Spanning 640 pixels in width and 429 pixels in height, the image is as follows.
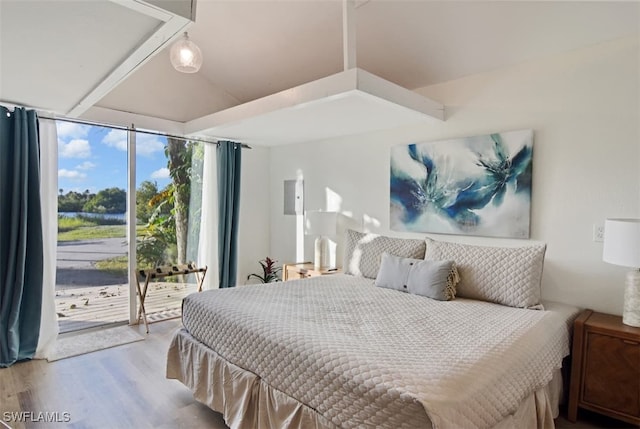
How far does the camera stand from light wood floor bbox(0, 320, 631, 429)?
85.2 inches

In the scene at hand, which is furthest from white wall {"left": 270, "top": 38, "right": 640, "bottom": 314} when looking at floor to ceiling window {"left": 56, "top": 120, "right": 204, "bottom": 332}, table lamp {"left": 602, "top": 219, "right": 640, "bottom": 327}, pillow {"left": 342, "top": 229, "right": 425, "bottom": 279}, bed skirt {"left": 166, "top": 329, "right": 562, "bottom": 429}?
floor to ceiling window {"left": 56, "top": 120, "right": 204, "bottom": 332}

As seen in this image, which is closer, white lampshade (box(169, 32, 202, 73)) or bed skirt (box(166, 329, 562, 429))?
bed skirt (box(166, 329, 562, 429))

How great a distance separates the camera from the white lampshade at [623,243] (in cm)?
198

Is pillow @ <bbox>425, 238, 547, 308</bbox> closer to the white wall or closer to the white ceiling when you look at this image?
the white wall

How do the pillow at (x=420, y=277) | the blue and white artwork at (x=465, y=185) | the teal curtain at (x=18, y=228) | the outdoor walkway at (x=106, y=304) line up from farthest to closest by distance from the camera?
→ the outdoor walkway at (x=106, y=304), the teal curtain at (x=18, y=228), the blue and white artwork at (x=465, y=185), the pillow at (x=420, y=277)

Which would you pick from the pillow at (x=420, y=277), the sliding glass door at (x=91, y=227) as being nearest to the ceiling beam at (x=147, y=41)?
the sliding glass door at (x=91, y=227)

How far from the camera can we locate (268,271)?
15.4 feet

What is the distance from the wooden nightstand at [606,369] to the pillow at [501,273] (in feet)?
1.09

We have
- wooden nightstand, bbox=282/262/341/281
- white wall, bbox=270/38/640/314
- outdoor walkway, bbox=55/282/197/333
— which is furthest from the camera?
wooden nightstand, bbox=282/262/341/281

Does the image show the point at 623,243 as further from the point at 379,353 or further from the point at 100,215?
the point at 100,215

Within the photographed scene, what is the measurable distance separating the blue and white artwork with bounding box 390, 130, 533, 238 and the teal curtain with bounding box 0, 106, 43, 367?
125 inches

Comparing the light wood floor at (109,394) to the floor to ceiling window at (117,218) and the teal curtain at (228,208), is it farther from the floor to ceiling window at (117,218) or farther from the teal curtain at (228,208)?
the teal curtain at (228,208)

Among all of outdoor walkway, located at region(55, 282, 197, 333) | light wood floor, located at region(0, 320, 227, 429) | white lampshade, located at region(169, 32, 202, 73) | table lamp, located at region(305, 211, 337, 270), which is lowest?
light wood floor, located at region(0, 320, 227, 429)

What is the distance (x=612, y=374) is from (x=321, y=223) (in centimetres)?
261
